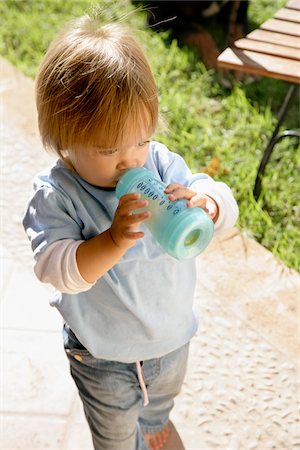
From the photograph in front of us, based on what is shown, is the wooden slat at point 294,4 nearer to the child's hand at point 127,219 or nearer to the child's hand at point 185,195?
the child's hand at point 185,195

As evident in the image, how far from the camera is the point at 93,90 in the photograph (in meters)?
1.29

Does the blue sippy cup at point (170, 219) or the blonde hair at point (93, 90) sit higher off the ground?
the blonde hair at point (93, 90)

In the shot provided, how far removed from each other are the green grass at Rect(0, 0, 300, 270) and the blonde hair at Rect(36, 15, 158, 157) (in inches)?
49.0

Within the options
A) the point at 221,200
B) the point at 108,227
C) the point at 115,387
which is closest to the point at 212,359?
the point at 115,387

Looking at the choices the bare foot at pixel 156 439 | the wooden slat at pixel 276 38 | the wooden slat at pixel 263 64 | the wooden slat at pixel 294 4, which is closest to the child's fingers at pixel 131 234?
the bare foot at pixel 156 439

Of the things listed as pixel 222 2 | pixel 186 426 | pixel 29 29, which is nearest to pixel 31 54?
pixel 29 29

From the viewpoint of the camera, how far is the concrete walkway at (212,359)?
2.10m

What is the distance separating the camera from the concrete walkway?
210 centimetres

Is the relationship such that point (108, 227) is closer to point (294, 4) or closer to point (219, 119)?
point (294, 4)

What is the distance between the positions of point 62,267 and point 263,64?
1.52 meters

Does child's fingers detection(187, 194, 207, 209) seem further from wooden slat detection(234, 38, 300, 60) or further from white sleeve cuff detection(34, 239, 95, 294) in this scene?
wooden slat detection(234, 38, 300, 60)

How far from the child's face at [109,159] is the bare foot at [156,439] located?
948 millimetres

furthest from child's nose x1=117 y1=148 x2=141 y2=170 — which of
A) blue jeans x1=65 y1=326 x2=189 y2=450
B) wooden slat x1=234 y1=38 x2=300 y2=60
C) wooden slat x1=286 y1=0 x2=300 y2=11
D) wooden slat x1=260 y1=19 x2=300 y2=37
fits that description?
wooden slat x1=286 y1=0 x2=300 y2=11

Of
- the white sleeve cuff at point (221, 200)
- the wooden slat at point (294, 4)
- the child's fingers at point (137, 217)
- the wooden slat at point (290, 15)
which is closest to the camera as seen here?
the child's fingers at point (137, 217)
